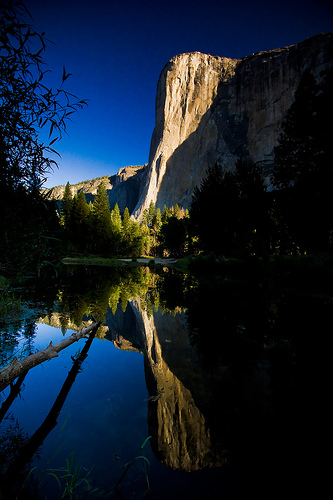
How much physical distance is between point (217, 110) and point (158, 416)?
373 ft

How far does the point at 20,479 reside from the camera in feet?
6.04

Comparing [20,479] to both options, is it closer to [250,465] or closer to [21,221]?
[250,465]

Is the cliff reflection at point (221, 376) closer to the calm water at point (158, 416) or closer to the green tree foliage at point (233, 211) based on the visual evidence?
the calm water at point (158, 416)

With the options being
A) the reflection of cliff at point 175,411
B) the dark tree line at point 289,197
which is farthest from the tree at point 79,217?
the reflection of cliff at point 175,411

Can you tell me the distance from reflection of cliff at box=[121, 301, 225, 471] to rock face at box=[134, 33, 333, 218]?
86.0 m

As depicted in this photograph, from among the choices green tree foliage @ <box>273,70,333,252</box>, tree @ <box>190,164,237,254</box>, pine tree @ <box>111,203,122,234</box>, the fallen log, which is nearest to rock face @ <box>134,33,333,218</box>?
pine tree @ <box>111,203,122,234</box>

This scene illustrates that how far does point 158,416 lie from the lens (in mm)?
2748

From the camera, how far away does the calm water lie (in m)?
1.86

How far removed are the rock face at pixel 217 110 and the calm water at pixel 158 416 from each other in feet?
282

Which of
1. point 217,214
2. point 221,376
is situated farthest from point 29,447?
point 217,214

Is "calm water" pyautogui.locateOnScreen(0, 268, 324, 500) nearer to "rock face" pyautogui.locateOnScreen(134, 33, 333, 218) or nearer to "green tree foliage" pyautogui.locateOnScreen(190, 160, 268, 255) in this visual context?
"green tree foliage" pyautogui.locateOnScreen(190, 160, 268, 255)

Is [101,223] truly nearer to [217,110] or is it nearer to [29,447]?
[29,447]

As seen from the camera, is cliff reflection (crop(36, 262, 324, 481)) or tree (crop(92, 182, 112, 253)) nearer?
cliff reflection (crop(36, 262, 324, 481))

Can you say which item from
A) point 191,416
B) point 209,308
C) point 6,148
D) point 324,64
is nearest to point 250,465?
point 191,416
